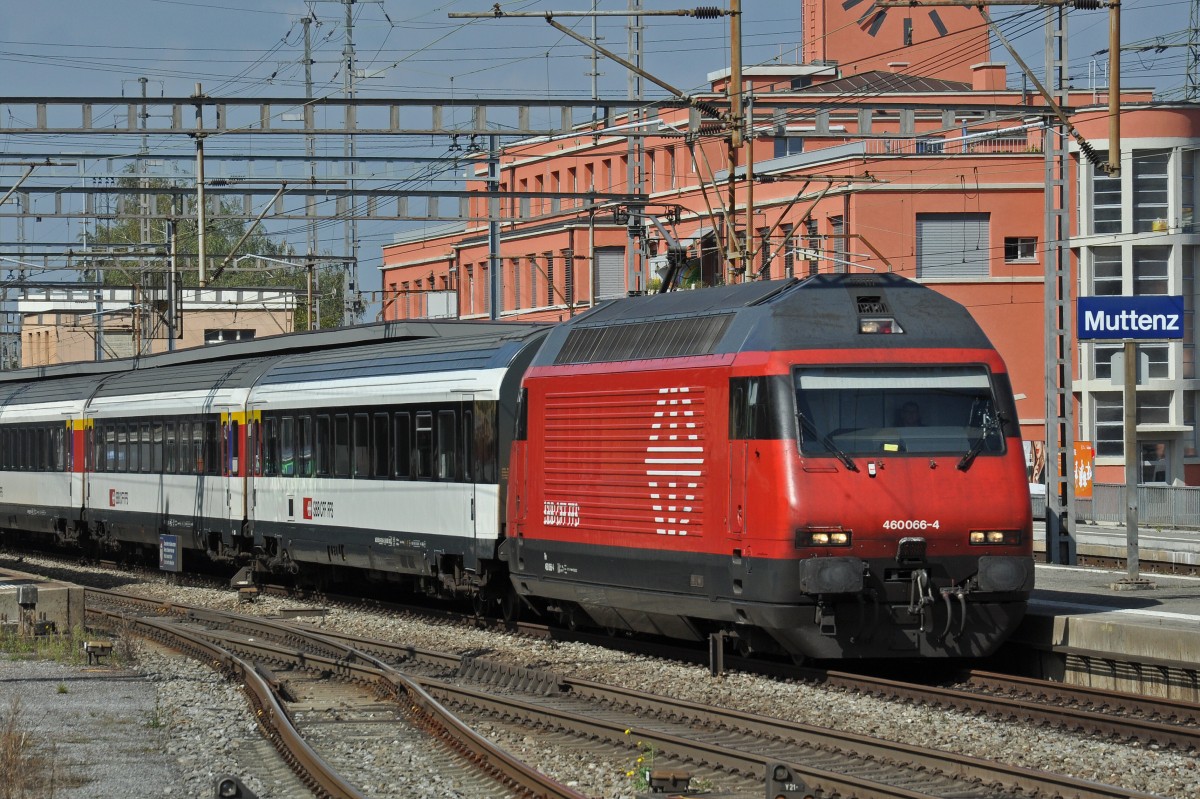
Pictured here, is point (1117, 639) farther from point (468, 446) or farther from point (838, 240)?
point (838, 240)

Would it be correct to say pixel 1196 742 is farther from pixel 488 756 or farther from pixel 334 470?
pixel 334 470

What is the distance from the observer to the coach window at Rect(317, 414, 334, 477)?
965 inches

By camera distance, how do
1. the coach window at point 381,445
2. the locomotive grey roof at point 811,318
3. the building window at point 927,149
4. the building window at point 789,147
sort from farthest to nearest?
the building window at point 789,147
the building window at point 927,149
the coach window at point 381,445
the locomotive grey roof at point 811,318

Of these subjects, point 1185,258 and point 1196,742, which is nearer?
point 1196,742

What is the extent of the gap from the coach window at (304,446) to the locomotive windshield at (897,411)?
12009 millimetres

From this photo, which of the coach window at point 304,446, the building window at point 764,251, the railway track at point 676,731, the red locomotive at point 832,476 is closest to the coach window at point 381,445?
the coach window at point 304,446

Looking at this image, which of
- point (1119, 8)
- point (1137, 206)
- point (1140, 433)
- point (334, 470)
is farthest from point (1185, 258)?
point (334, 470)

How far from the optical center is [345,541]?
24000mm

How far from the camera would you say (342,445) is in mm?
24188

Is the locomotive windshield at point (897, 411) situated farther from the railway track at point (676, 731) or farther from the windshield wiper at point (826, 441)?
the railway track at point (676, 731)

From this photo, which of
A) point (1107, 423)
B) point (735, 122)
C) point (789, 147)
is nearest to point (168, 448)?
point (735, 122)

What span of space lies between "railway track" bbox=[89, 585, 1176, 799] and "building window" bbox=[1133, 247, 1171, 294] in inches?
1299

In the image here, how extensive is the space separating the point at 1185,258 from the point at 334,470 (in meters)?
30.1

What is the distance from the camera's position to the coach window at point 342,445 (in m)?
24.0
